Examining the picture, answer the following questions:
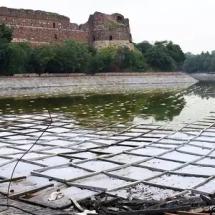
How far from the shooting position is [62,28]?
45125 millimetres

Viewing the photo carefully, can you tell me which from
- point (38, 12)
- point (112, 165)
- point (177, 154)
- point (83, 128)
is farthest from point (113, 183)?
point (38, 12)

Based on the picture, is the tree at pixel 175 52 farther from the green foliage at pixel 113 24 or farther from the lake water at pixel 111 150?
the lake water at pixel 111 150

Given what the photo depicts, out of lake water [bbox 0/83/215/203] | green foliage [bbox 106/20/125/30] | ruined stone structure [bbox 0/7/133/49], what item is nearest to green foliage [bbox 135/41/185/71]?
ruined stone structure [bbox 0/7/133/49]

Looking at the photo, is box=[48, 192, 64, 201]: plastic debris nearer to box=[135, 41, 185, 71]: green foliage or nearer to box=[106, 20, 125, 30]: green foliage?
box=[106, 20, 125, 30]: green foliage

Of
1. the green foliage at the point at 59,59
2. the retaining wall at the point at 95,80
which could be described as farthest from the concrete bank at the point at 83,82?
the green foliage at the point at 59,59

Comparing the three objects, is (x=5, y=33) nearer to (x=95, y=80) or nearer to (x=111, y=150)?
(x=95, y=80)

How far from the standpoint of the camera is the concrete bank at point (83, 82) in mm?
29547

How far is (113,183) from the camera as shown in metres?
6.31

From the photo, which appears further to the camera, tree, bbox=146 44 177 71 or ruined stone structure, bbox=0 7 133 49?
tree, bbox=146 44 177 71

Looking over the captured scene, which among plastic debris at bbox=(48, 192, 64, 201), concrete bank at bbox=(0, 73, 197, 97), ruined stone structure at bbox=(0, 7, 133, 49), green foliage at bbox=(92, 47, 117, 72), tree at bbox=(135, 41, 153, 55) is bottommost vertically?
plastic debris at bbox=(48, 192, 64, 201)

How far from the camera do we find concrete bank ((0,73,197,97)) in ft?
96.9

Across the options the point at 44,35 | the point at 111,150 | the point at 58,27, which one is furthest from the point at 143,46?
the point at 111,150

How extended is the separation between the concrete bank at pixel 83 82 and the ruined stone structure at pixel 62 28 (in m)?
7.01

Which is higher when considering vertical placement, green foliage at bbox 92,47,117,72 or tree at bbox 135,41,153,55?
tree at bbox 135,41,153,55
